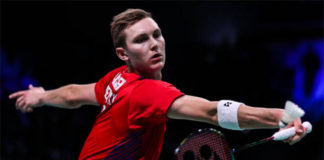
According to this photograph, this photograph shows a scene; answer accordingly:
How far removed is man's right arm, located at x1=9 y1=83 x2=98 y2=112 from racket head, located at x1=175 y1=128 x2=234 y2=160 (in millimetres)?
1022

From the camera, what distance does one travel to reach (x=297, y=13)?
620 centimetres

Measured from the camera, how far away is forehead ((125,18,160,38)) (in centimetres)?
255

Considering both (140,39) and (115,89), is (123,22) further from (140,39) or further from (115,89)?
(115,89)

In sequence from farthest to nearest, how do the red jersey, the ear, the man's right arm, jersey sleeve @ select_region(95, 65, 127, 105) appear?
the man's right arm < jersey sleeve @ select_region(95, 65, 127, 105) < the ear < the red jersey

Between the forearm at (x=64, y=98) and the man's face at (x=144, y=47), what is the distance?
3.04 feet

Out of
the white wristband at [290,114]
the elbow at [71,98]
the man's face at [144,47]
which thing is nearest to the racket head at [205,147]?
the white wristband at [290,114]

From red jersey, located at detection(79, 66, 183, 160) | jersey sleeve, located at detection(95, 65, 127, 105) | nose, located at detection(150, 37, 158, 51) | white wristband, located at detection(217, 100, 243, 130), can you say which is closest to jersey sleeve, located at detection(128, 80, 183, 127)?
red jersey, located at detection(79, 66, 183, 160)

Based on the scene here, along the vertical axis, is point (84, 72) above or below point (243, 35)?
below

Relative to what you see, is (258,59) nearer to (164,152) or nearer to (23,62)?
(164,152)

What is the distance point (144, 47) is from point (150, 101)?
1.57 ft

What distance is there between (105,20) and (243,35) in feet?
7.38

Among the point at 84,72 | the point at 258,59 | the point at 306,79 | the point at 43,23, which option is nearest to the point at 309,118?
the point at 306,79

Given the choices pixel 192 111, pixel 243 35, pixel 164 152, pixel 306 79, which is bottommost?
pixel 164 152

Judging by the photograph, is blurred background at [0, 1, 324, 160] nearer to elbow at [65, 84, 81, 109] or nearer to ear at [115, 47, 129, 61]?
elbow at [65, 84, 81, 109]
